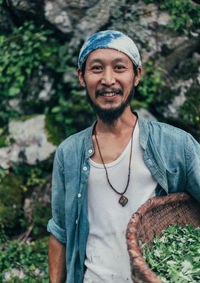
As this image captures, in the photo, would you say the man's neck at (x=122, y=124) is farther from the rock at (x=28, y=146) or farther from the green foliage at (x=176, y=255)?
the rock at (x=28, y=146)

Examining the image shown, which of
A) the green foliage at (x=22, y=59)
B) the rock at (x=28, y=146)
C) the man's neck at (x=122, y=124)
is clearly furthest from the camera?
the green foliage at (x=22, y=59)

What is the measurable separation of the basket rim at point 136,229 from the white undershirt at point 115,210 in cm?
11

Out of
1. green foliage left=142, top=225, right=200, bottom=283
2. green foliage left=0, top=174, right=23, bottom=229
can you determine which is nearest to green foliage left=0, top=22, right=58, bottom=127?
green foliage left=0, top=174, right=23, bottom=229

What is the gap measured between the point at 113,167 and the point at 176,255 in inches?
27.8

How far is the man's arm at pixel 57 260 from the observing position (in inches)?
98.2

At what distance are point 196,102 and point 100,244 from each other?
6.81 feet

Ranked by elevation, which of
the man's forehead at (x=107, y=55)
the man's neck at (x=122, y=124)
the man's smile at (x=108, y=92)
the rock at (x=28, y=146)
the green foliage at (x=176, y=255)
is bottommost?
the rock at (x=28, y=146)

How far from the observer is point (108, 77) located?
209 centimetres

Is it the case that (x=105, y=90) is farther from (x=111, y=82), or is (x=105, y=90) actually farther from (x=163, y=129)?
(x=163, y=129)

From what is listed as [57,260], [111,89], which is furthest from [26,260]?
[111,89]

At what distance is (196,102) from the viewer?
364 centimetres

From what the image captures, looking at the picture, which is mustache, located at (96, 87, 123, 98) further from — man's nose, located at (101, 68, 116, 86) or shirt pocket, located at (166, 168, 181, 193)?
shirt pocket, located at (166, 168, 181, 193)

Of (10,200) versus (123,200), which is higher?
(123,200)

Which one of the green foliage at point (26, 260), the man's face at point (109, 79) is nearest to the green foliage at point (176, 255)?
the man's face at point (109, 79)
